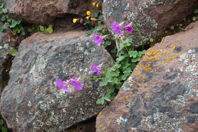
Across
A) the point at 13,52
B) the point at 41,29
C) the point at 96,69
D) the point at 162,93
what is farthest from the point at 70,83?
the point at 13,52

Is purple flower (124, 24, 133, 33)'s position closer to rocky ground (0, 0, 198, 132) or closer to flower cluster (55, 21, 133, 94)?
flower cluster (55, 21, 133, 94)

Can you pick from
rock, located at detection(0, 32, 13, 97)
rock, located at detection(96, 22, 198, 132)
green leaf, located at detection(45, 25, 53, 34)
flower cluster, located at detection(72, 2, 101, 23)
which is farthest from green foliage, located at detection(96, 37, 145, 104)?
rock, located at detection(0, 32, 13, 97)

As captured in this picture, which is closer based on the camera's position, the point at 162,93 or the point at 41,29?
the point at 162,93

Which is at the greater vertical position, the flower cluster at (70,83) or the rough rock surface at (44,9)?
the rough rock surface at (44,9)

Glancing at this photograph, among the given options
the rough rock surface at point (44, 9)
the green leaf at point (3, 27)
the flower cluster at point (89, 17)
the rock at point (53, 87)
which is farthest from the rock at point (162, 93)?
the green leaf at point (3, 27)

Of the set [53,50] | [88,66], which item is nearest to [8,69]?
[53,50]

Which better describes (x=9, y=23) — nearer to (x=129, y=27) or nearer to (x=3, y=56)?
(x=3, y=56)

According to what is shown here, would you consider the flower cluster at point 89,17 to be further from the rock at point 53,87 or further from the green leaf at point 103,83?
the green leaf at point 103,83
